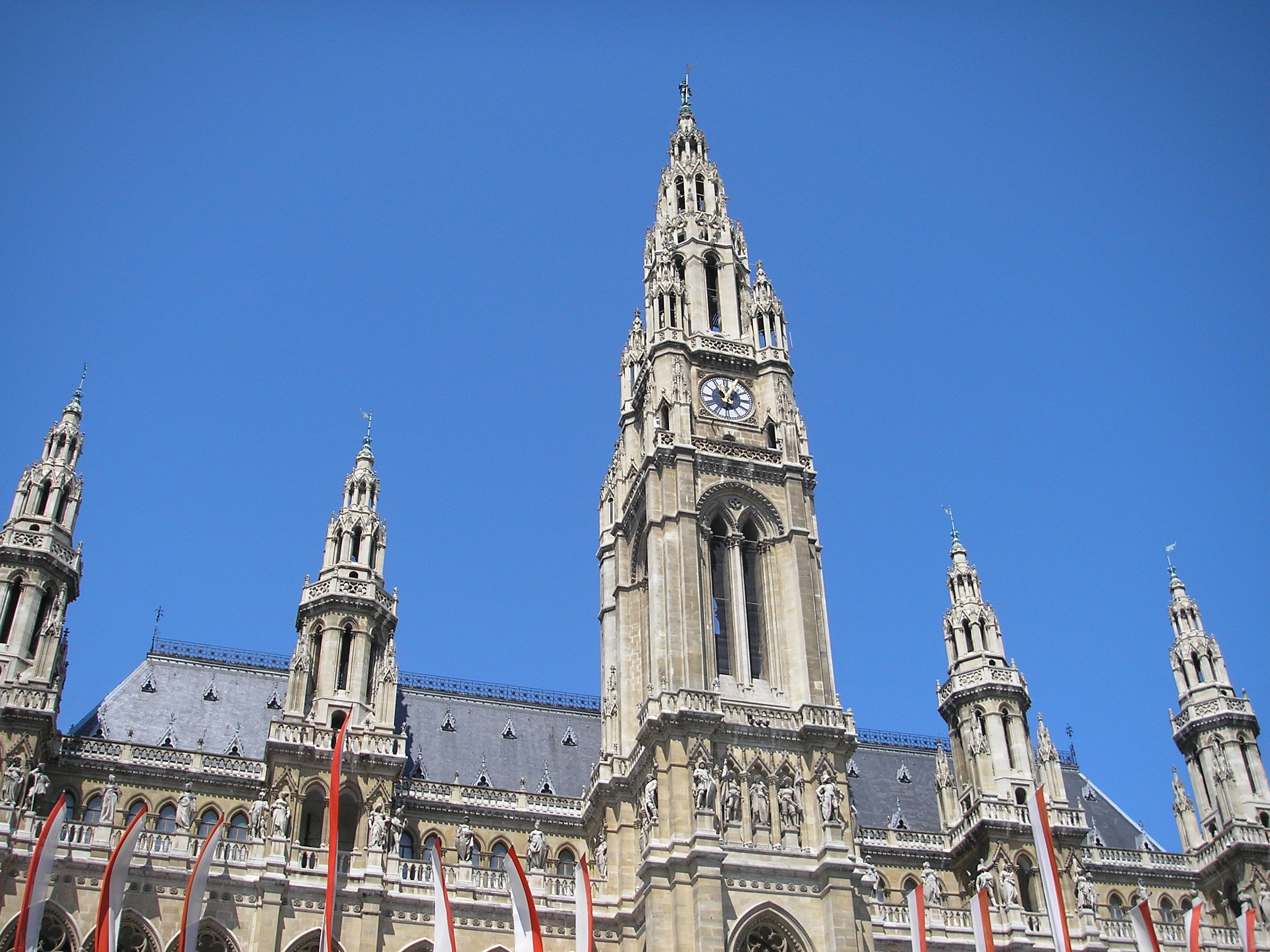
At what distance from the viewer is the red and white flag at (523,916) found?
117ft

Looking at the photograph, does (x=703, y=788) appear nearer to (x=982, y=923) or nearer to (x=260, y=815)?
(x=982, y=923)

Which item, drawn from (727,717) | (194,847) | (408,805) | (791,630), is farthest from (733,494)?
(194,847)

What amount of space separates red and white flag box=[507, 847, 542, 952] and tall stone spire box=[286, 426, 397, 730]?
11.2 m

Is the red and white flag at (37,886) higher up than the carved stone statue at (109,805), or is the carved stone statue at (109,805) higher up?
the carved stone statue at (109,805)

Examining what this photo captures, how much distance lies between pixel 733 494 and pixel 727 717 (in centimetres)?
898

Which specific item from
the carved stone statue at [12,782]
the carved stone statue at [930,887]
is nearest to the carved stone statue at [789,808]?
the carved stone statue at [930,887]

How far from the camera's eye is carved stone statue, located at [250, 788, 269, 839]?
135ft

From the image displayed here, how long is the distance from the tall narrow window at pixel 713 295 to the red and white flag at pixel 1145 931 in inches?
1049

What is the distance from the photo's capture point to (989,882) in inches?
1779

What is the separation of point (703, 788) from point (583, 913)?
519 cm

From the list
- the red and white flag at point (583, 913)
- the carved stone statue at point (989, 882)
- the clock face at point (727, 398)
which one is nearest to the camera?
the red and white flag at point (583, 913)

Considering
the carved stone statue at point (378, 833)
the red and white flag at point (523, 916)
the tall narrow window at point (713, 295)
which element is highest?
the tall narrow window at point (713, 295)

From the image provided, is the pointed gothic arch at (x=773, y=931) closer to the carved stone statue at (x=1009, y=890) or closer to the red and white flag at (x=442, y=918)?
the red and white flag at (x=442, y=918)

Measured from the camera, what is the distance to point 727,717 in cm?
4159
